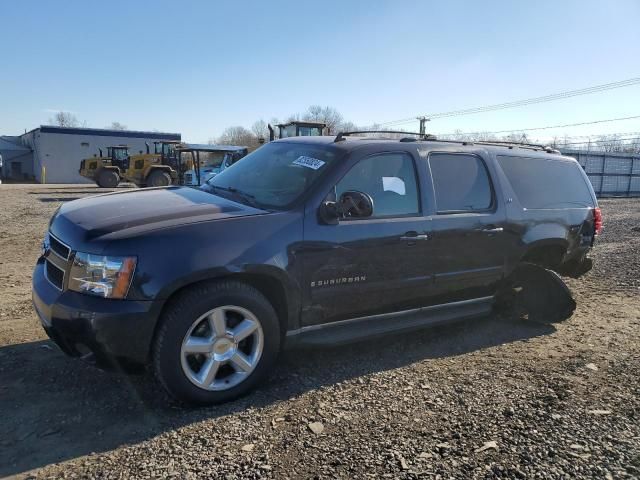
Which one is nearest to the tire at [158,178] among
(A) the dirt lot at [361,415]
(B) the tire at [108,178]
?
(B) the tire at [108,178]

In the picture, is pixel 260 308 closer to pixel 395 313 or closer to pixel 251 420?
pixel 251 420

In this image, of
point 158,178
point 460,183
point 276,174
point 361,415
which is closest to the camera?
point 361,415

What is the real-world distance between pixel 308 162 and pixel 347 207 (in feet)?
1.98

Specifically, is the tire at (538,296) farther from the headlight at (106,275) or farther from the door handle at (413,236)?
the headlight at (106,275)

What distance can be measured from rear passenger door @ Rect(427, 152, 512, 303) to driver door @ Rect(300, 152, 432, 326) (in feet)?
0.63

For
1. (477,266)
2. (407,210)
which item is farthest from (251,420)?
(477,266)

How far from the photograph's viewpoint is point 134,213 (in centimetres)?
338

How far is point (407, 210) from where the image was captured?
407 centimetres

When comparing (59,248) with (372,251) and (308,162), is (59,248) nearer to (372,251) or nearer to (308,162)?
(308,162)

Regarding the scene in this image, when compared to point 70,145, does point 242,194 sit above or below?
below

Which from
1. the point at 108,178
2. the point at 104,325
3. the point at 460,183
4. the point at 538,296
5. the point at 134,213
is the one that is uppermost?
the point at 460,183

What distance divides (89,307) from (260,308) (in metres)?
1.05

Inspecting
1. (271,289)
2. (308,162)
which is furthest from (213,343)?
(308,162)

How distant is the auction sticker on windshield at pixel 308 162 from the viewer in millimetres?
3887
